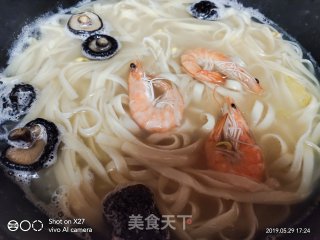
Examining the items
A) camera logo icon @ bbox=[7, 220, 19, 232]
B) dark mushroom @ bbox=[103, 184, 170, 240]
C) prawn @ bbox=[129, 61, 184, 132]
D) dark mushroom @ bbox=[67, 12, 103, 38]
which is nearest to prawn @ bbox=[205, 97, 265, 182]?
prawn @ bbox=[129, 61, 184, 132]

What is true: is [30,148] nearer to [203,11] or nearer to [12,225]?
[12,225]

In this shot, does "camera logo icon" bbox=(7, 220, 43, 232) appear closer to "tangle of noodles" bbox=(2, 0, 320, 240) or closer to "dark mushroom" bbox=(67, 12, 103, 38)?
"tangle of noodles" bbox=(2, 0, 320, 240)

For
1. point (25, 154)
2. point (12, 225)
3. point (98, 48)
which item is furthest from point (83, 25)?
point (12, 225)

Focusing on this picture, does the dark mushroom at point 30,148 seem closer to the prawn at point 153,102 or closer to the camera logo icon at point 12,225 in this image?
the camera logo icon at point 12,225

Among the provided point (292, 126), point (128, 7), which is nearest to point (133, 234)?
point (292, 126)

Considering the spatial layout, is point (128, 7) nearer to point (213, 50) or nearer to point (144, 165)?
point (213, 50)

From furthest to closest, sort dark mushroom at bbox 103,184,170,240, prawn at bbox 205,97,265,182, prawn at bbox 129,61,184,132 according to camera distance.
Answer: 1. prawn at bbox 129,61,184,132
2. prawn at bbox 205,97,265,182
3. dark mushroom at bbox 103,184,170,240

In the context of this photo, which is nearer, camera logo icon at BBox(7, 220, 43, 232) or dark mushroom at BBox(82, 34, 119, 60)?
camera logo icon at BBox(7, 220, 43, 232)

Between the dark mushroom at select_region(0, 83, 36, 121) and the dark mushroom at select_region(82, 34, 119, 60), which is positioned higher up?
the dark mushroom at select_region(82, 34, 119, 60)
